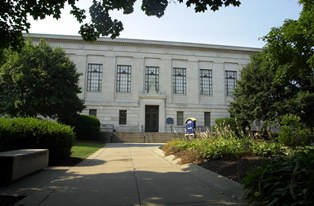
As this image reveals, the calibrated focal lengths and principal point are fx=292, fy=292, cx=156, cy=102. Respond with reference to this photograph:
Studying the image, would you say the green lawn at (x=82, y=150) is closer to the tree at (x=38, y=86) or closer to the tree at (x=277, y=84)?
the tree at (x=38, y=86)

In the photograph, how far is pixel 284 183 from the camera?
4711mm

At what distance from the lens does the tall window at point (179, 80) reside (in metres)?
42.6

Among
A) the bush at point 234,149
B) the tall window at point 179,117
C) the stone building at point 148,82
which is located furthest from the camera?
the tall window at point 179,117

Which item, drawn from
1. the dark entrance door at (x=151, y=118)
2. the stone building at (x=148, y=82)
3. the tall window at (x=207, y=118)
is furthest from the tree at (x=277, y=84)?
the dark entrance door at (x=151, y=118)

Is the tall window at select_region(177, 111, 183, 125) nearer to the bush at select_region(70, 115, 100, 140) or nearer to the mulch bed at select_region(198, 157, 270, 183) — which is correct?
the bush at select_region(70, 115, 100, 140)

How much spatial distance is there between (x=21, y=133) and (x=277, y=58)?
628 inches

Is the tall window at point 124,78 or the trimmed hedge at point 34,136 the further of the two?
the tall window at point 124,78

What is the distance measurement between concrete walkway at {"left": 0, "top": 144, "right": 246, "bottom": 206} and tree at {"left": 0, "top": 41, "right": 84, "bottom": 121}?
19.4 m

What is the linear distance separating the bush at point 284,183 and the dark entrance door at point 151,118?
35443 mm

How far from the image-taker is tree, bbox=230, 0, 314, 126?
61.8ft

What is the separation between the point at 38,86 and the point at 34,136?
57.1 feet

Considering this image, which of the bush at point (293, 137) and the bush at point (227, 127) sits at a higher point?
the bush at point (227, 127)

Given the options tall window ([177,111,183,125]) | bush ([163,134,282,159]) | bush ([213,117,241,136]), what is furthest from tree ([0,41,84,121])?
bush ([163,134,282,159])

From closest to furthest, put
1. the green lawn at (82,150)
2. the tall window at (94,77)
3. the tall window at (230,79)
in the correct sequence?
1. the green lawn at (82,150)
2. the tall window at (94,77)
3. the tall window at (230,79)
